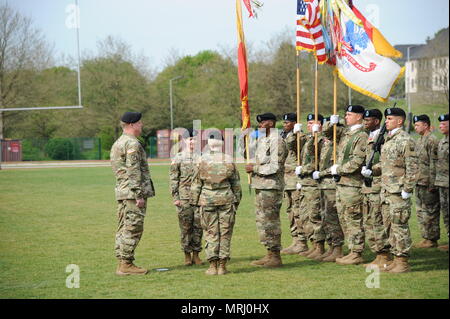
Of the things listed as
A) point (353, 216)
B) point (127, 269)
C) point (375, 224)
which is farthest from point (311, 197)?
point (127, 269)

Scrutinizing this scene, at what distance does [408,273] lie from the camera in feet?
27.9

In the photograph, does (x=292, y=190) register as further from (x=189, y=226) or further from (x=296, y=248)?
(x=189, y=226)

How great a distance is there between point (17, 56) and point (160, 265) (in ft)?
87.3

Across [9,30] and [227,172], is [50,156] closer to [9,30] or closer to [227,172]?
[9,30]

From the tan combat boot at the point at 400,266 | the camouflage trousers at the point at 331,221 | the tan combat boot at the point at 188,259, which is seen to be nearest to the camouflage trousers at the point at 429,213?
the camouflage trousers at the point at 331,221

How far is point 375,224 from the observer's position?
9.12 metres

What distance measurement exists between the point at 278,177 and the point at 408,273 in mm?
2393

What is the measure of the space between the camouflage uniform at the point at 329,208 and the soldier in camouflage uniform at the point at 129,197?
119 inches

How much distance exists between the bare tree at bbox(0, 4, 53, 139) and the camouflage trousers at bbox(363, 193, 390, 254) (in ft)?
82.9

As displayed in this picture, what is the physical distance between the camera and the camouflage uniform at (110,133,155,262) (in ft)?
28.8

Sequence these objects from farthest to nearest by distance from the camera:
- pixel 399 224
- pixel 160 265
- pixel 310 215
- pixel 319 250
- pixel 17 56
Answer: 1. pixel 17 56
2. pixel 310 215
3. pixel 319 250
4. pixel 160 265
5. pixel 399 224

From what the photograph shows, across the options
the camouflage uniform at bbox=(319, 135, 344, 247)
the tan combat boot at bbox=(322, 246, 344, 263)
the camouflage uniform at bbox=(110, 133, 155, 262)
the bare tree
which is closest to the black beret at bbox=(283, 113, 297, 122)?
the camouflage uniform at bbox=(319, 135, 344, 247)

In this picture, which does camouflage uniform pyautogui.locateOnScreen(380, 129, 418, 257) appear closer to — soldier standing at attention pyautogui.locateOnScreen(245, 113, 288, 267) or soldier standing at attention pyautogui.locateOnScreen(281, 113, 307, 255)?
soldier standing at attention pyautogui.locateOnScreen(245, 113, 288, 267)

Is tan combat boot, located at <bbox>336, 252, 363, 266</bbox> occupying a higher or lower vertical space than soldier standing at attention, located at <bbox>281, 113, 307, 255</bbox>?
lower
